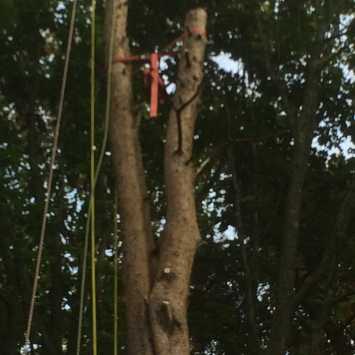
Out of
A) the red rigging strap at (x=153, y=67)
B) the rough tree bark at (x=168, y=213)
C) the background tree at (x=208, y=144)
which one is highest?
the background tree at (x=208, y=144)

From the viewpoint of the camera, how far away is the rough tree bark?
309 centimetres

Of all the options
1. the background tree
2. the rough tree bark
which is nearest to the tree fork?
the rough tree bark

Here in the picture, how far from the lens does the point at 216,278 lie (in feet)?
27.7

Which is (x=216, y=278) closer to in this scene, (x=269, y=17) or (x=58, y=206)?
(x=58, y=206)

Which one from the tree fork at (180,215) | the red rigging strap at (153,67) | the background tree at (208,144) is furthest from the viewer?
the background tree at (208,144)

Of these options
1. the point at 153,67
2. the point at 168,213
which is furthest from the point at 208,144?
the point at 168,213

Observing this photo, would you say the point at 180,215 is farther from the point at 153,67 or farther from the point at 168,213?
the point at 153,67

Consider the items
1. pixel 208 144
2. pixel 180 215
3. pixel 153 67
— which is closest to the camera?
pixel 180 215

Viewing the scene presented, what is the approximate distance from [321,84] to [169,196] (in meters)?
4.13

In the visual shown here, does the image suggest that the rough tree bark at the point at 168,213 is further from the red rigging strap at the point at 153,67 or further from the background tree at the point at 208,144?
the background tree at the point at 208,144

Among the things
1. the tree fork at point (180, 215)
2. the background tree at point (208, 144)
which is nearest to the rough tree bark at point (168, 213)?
the tree fork at point (180, 215)

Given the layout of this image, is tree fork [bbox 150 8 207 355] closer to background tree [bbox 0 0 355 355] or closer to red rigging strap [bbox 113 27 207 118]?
red rigging strap [bbox 113 27 207 118]

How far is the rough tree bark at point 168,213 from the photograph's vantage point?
122 inches

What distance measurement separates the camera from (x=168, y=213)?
3.40 m
